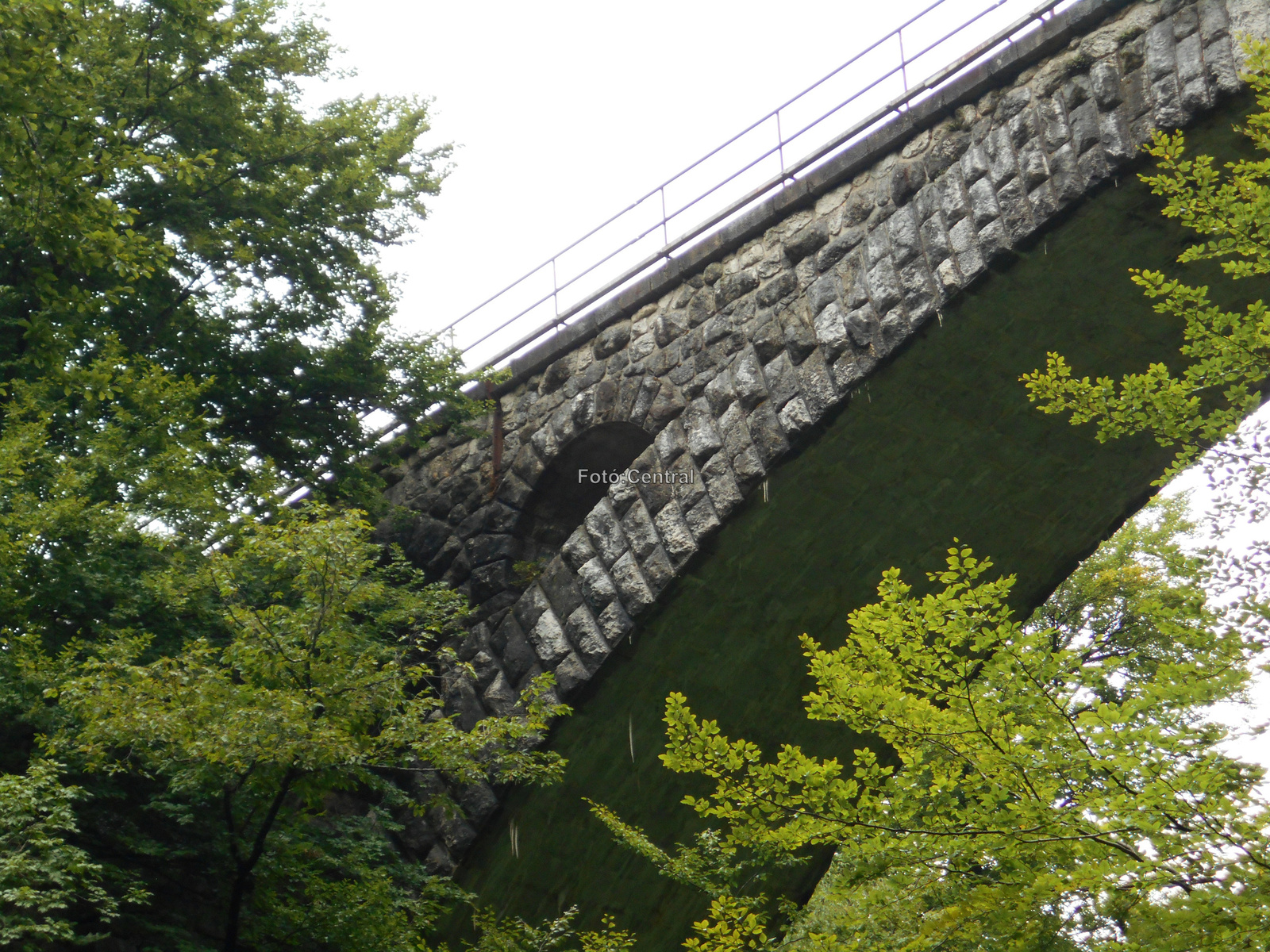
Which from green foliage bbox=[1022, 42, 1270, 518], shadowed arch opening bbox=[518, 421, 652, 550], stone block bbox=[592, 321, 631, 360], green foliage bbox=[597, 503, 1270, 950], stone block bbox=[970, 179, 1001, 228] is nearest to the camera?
green foliage bbox=[597, 503, 1270, 950]

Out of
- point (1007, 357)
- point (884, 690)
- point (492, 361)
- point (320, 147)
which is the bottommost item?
point (884, 690)

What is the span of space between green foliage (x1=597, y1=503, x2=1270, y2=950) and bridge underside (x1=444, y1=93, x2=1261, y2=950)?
2.26 metres

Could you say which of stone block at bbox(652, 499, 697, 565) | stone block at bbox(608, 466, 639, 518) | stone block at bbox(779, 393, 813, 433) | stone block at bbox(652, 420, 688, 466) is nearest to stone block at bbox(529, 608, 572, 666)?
stone block at bbox(608, 466, 639, 518)

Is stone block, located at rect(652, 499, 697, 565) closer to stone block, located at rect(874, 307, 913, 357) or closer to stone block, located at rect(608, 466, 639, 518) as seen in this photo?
stone block, located at rect(608, 466, 639, 518)

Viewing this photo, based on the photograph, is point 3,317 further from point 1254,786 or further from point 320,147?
point 1254,786

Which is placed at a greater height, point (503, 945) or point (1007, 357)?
point (1007, 357)

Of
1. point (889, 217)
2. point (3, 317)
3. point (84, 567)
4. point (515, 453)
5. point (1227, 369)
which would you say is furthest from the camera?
point (515, 453)

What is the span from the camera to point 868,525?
7125 mm

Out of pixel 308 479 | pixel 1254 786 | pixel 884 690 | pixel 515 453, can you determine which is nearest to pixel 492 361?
pixel 515 453

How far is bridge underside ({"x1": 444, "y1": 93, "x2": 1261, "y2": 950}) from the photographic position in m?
6.16

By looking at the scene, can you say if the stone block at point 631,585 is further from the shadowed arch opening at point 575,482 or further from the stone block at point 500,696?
the shadowed arch opening at point 575,482

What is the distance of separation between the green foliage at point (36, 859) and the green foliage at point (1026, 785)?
8.80ft

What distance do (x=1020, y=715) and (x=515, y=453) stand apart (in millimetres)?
5524

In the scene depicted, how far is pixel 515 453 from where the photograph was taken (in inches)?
347
